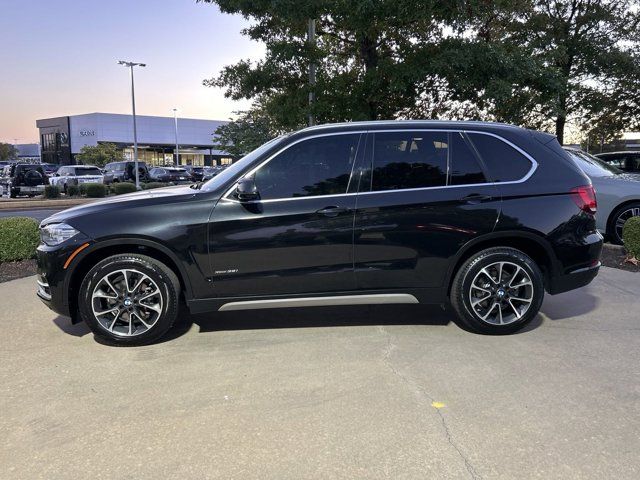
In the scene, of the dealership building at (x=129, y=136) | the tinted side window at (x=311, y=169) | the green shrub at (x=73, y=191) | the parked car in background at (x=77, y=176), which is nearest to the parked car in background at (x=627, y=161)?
the tinted side window at (x=311, y=169)

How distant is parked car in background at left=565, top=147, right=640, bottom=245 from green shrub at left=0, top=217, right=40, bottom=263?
882cm

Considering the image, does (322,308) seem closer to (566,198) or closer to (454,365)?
(454,365)

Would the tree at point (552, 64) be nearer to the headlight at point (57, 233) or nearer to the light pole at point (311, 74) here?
the light pole at point (311, 74)

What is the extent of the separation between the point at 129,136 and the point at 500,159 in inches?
3302

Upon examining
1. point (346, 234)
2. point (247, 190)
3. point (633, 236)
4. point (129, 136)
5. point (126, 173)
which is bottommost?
point (633, 236)

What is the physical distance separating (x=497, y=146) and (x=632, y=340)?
6.90 ft

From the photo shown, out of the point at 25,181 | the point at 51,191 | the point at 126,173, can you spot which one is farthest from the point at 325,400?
the point at 126,173

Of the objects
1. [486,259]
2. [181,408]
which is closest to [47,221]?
[181,408]

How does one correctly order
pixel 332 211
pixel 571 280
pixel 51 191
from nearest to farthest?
pixel 332 211 → pixel 571 280 → pixel 51 191

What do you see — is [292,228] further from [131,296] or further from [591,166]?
[591,166]

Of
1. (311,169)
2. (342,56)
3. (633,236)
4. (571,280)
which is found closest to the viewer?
(311,169)

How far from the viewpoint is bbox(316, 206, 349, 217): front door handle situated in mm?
4328

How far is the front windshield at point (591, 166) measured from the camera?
358 inches

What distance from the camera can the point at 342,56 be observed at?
580 inches
